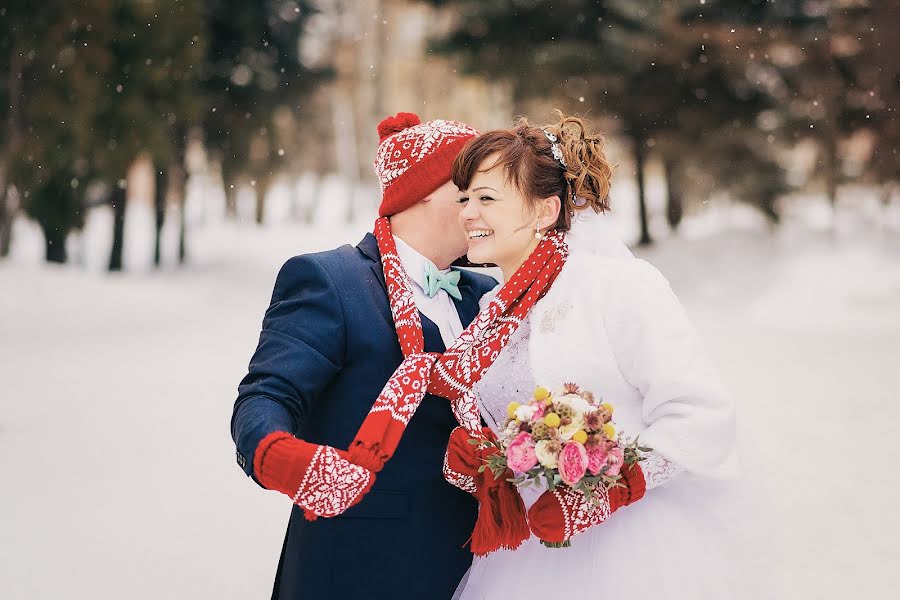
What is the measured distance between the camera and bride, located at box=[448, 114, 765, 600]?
227 cm

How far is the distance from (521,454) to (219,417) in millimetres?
7101

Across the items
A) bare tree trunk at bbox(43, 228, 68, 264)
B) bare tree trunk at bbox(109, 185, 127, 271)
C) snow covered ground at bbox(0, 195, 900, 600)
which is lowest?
snow covered ground at bbox(0, 195, 900, 600)

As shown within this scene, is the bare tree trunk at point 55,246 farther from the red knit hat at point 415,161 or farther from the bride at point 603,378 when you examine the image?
the bride at point 603,378

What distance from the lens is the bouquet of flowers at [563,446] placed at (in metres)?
2.05

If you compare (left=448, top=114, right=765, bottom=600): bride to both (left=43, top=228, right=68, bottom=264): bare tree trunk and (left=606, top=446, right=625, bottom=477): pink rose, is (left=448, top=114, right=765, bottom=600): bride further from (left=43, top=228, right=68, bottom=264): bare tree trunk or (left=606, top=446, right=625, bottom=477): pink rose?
(left=43, top=228, right=68, bottom=264): bare tree trunk

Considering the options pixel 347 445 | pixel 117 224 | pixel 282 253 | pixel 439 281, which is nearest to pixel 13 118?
pixel 117 224

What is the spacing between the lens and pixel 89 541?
560 centimetres

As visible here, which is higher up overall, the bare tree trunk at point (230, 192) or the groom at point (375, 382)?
the bare tree trunk at point (230, 192)

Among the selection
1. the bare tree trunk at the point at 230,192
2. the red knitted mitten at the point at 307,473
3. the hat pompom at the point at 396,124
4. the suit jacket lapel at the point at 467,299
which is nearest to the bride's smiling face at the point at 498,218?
the suit jacket lapel at the point at 467,299

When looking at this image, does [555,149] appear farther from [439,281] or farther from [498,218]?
[439,281]

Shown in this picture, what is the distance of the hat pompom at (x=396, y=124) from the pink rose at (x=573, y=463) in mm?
1151

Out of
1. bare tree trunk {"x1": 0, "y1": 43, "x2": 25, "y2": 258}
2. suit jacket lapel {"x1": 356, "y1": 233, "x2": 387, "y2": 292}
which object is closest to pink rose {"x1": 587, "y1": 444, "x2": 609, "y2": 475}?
suit jacket lapel {"x1": 356, "y1": 233, "x2": 387, "y2": 292}

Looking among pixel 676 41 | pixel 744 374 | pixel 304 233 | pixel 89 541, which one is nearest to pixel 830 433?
pixel 744 374

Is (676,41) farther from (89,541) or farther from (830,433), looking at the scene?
(89,541)
